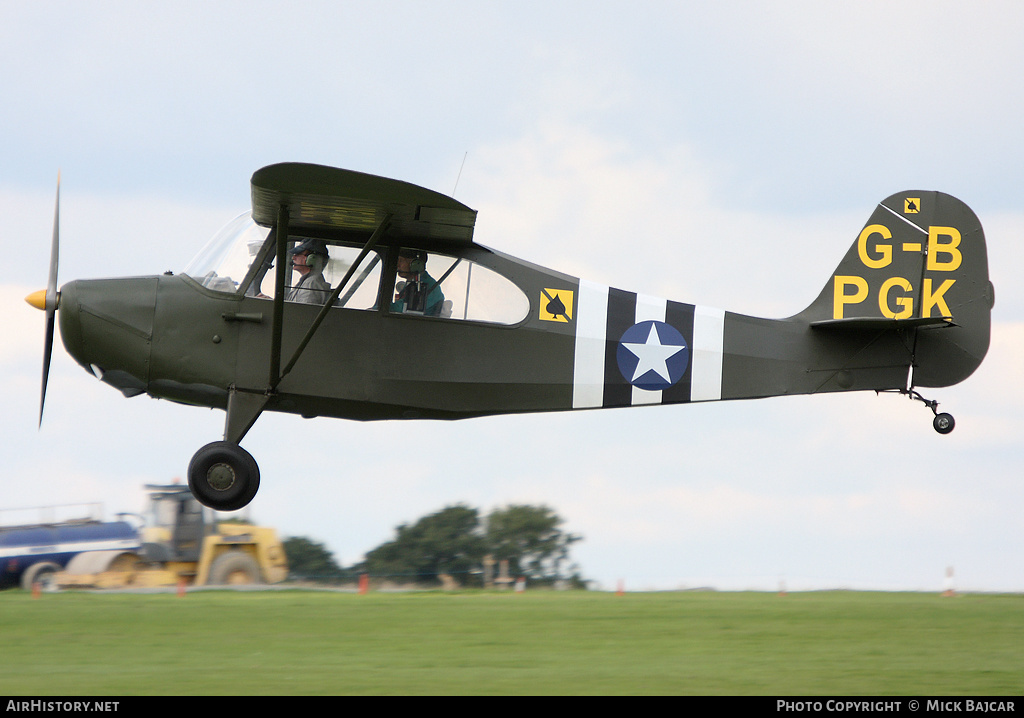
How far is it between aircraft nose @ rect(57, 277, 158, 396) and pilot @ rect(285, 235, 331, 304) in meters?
1.28

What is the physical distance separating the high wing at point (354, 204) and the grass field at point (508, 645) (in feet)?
12.4

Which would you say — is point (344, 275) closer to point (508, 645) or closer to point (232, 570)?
point (508, 645)

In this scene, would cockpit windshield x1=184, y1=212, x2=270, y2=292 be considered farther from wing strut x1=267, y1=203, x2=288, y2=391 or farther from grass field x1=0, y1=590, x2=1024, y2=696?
grass field x1=0, y1=590, x2=1024, y2=696

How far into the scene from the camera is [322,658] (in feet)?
31.7

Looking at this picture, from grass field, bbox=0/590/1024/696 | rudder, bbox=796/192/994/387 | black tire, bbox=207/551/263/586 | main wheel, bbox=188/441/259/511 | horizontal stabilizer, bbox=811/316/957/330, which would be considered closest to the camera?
grass field, bbox=0/590/1024/696

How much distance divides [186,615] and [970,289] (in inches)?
362

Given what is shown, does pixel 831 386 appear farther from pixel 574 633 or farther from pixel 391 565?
pixel 391 565

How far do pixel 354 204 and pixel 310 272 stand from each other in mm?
919

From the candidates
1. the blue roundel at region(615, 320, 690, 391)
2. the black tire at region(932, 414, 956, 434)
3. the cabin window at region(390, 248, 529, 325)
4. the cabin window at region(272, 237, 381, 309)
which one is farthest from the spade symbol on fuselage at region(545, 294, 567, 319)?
the black tire at region(932, 414, 956, 434)

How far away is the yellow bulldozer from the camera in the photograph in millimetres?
19984

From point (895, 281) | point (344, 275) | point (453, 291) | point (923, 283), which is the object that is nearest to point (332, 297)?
point (344, 275)

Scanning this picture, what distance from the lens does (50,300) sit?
1002 cm
